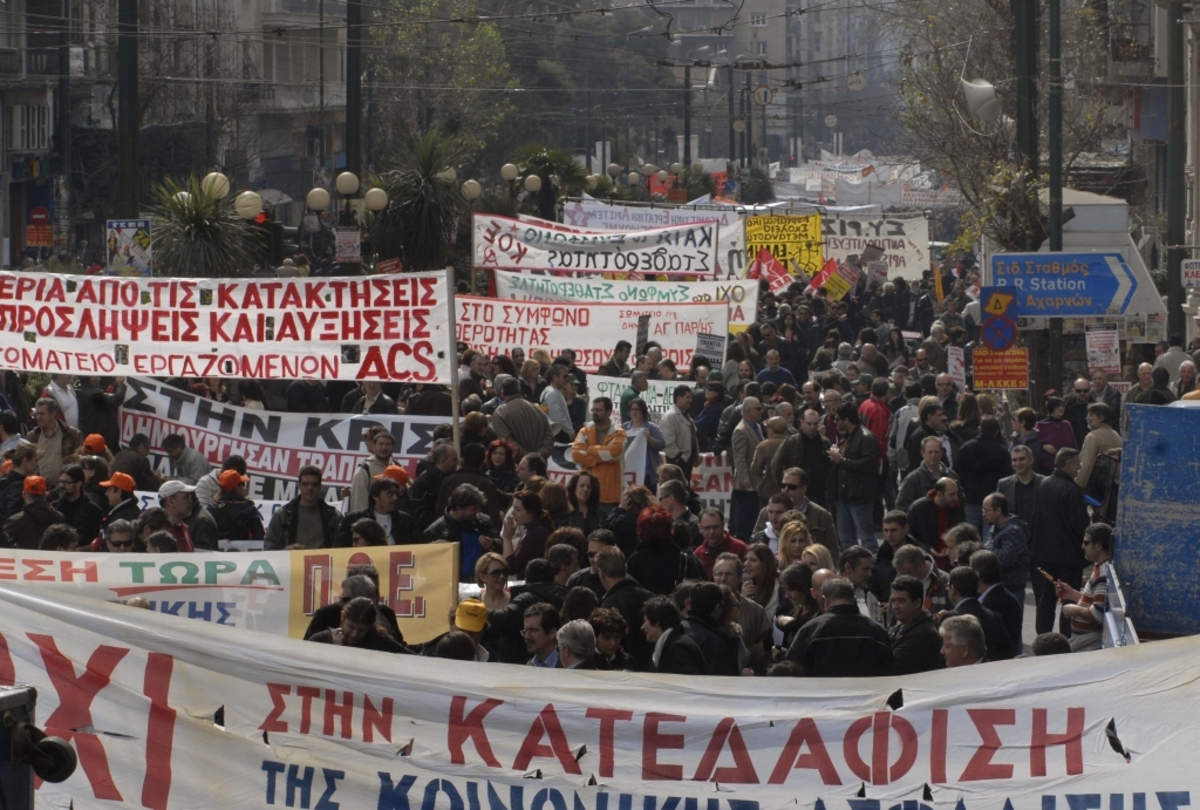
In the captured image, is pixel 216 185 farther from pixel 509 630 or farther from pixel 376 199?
pixel 509 630

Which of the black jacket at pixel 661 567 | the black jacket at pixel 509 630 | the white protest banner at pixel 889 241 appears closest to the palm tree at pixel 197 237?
the black jacket at pixel 661 567

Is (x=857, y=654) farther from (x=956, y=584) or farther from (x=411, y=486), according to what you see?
(x=411, y=486)

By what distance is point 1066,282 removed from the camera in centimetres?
1762

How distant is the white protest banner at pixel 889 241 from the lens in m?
37.0

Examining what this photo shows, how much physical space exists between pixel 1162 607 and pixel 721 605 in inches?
86.2

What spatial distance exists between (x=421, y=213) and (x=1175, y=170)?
11.4 m

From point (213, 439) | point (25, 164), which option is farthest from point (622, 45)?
point (213, 439)

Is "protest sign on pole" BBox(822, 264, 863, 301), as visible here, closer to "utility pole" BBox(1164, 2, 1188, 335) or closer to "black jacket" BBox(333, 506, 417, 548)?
"utility pole" BBox(1164, 2, 1188, 335)

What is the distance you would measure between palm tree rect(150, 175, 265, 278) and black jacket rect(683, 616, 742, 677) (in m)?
13.9

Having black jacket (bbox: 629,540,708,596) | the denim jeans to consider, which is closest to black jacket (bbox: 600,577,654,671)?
black jacket (bbox: 629,540,708,596)

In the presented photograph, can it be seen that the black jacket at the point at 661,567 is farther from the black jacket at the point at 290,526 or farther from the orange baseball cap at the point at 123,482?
the orange baseball cap at the point at 123,482

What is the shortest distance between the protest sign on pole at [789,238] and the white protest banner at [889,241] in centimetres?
496

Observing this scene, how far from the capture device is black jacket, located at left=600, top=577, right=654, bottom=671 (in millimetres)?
8312

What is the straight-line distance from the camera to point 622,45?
357 ft
